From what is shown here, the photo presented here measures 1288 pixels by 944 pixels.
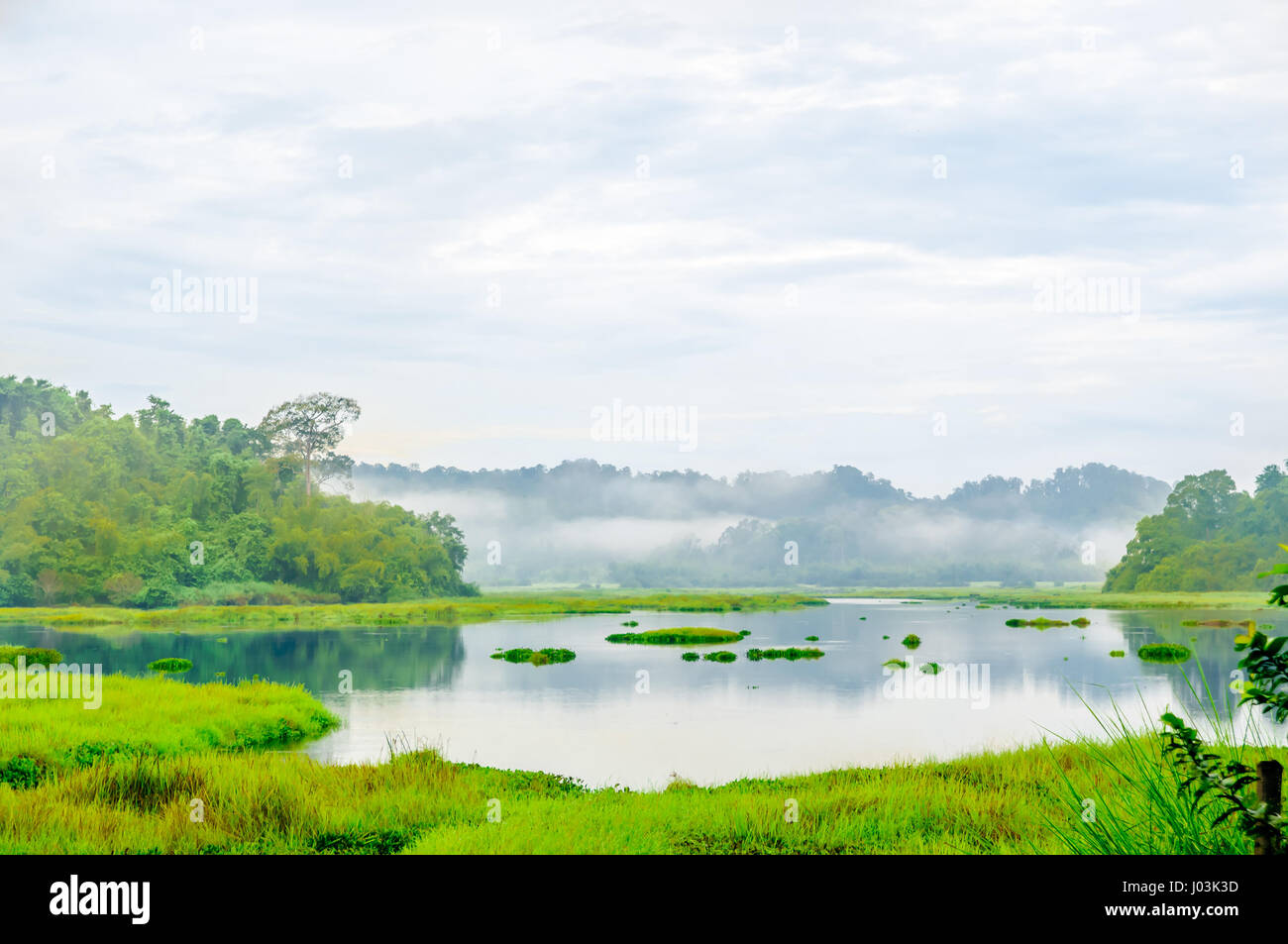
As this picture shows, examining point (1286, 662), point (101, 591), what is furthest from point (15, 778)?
point (101, 591)

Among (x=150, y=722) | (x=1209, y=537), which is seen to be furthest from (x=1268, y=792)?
(x=1209, y=537)

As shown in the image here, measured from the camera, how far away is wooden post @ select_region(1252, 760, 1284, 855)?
5.20 meters

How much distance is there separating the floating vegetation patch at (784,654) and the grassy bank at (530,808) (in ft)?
101

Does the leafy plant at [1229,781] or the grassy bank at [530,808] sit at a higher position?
the leafy plant at [1229,781]

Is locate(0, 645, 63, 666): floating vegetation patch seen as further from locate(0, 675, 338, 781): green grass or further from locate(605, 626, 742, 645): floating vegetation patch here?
locate(605, 626, 742, 645): floating vegetation patch

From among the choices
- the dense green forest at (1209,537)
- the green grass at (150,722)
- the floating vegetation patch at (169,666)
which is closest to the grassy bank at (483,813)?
the green grass at (150,722)

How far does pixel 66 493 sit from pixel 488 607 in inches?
1539

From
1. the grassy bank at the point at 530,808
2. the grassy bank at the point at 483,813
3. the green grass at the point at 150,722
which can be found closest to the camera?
the grassy bank at the point at 530,808

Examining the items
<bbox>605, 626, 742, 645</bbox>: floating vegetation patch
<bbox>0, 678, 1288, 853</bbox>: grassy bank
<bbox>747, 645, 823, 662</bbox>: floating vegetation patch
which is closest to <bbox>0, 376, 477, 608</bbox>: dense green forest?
<bbox>605, 626, 742, 645</bbox>: floating vegetation patch

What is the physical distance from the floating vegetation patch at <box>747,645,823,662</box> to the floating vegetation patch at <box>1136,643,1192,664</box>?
51.7 feet

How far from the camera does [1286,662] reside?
4.81 m

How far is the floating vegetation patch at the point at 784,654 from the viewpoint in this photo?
48.2 m

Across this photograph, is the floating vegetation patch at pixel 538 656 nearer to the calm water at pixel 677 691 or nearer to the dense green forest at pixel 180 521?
the calm water at pixel 677 691
